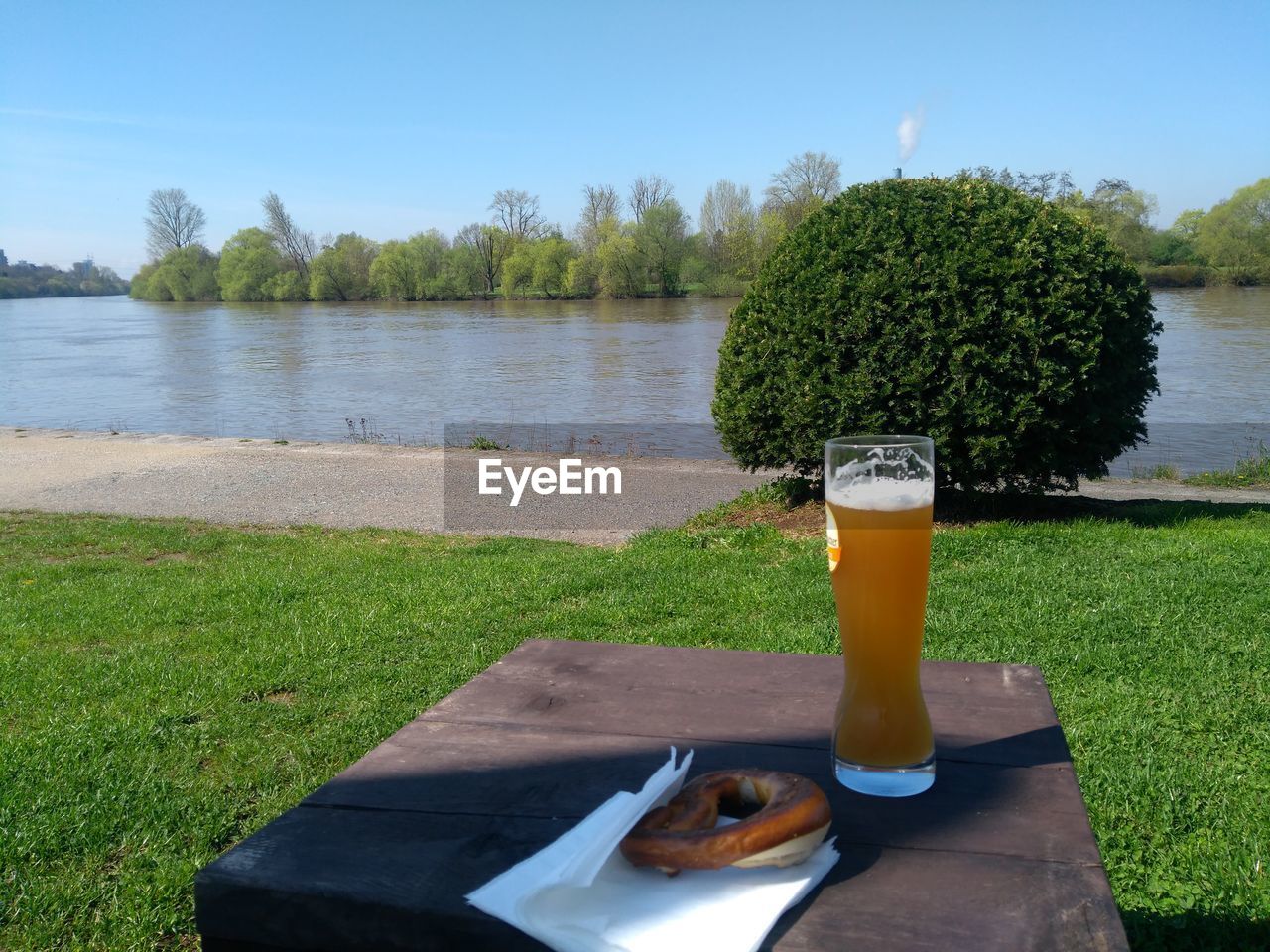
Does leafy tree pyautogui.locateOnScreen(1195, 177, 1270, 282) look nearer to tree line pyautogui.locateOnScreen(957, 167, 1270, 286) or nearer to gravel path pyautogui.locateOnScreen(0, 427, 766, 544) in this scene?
tree line pyautogui.locateOnScreen(957, 167, 1270, 286)

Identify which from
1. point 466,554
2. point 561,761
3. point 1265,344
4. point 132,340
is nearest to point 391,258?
point 132,340

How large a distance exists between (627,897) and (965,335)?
599 cm

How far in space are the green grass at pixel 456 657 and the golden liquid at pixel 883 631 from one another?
152cm

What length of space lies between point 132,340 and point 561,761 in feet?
160

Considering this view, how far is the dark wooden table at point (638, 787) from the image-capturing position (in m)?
1.23

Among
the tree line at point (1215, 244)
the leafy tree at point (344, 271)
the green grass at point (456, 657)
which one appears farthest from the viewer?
the leafy tree at point (344, 271)

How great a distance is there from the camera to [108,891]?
2.88 meters

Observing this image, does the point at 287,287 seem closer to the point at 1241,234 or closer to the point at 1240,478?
the point at 1241,234

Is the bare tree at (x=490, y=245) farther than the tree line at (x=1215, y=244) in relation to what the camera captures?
Yes

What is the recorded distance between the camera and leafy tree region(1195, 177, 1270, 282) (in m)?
50.3

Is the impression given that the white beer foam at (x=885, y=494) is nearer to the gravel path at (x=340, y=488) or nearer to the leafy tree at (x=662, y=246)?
the gravel path at (x=340, y=488)

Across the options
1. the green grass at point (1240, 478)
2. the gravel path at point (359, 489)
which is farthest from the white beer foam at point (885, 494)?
the green grass at point (1240, 478)

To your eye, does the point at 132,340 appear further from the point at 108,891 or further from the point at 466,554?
the point at 108,891

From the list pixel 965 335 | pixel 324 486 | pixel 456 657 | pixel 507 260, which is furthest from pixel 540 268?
pixel 456 657
